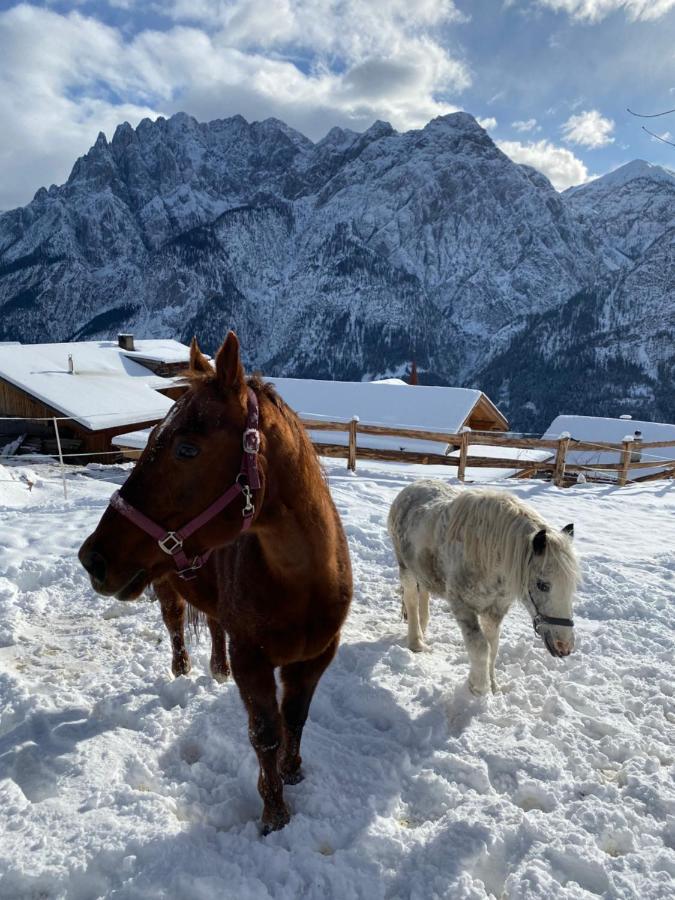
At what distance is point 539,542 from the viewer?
118 inches

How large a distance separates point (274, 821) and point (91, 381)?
19982 millimetres

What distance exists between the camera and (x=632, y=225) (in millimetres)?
171750

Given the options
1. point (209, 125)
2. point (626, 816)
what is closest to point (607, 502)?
point (626, 816)

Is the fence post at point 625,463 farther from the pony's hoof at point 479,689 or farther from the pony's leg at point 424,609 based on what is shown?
the pony's hoof at point 479,689

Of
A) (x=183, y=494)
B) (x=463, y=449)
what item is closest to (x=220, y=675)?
(x=183, y=494)

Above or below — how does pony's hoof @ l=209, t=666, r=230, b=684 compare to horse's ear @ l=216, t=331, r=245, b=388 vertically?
below

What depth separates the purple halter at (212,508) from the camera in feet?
5.35

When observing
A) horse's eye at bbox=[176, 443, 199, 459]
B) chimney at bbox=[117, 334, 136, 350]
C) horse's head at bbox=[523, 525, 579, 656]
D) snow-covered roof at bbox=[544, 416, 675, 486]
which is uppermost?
chimney at bbox=[117, 334, 136, 350]

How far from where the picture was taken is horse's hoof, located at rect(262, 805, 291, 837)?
7.40 ft

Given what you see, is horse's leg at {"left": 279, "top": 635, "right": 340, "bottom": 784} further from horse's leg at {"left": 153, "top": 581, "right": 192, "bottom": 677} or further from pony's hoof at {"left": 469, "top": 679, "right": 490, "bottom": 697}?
pony's hoof at {"left": 469, "top": 679, "right": 490, "bottom": 697}

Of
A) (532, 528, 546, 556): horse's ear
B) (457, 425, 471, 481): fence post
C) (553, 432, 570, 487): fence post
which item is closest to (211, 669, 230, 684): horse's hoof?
(532, 528, 546, 556): horse's ear

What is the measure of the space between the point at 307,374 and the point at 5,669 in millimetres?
128240

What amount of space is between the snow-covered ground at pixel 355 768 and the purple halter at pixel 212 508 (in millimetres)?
1430

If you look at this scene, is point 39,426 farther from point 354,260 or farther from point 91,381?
point 354,260
